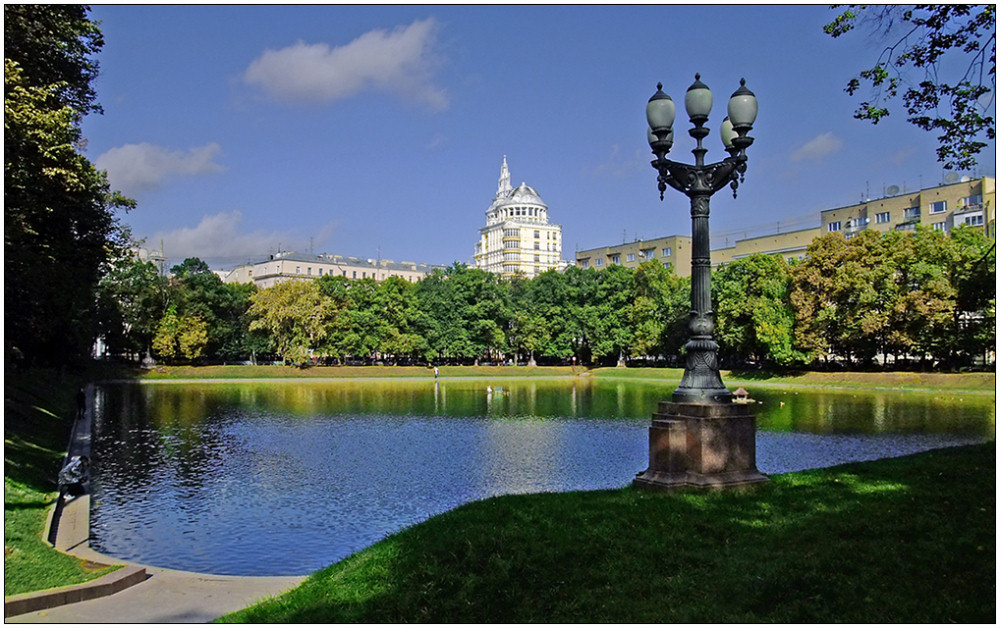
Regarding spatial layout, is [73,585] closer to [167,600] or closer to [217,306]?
[167,600]

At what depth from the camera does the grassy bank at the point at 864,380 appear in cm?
5019

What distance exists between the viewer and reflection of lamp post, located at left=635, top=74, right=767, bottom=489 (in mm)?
10945

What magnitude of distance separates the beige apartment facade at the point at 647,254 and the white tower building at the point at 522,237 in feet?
83.9

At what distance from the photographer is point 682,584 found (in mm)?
7449

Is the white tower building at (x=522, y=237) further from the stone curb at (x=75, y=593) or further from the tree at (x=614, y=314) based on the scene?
the stone curb at (x=75, y=593)

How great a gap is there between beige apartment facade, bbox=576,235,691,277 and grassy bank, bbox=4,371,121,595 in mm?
85355

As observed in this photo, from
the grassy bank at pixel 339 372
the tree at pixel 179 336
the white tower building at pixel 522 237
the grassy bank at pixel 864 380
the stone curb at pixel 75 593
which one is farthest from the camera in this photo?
the white tower building at pixel 522 237

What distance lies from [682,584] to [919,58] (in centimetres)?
934

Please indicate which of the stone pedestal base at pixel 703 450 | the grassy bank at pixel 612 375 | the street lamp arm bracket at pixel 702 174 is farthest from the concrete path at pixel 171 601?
the grassy bank at pixel 612 375

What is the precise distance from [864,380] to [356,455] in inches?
1788

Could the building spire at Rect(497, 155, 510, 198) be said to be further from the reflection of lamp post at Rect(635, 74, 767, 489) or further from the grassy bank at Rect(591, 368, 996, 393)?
the reflection of lamp post at Rect(635, 74, 767, 489)

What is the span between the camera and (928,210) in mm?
82438

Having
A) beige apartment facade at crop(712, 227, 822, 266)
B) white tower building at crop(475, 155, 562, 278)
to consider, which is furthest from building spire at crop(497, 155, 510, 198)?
beige apartment facade at crop(712, 227, 822, 266)

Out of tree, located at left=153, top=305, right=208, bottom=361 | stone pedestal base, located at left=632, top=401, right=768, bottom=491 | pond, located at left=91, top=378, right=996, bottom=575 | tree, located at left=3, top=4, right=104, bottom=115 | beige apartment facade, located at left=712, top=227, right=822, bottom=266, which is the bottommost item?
pond, located at left=91, top=378, right=996, bottom=575
